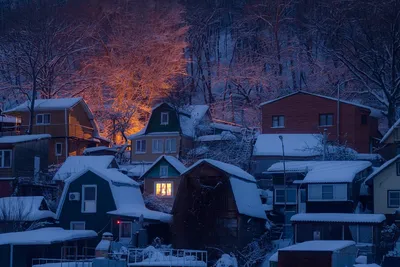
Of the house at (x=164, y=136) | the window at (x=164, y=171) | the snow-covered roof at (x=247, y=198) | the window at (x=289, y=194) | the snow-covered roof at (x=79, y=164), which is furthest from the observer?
the house at (x=164, y=136)

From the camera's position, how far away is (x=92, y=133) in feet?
223

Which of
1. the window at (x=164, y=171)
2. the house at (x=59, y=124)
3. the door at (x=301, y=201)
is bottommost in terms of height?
the door at (x=301, y=201)

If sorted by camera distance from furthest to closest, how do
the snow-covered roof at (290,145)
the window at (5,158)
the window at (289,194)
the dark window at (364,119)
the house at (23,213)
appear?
the dark window at (364,119) → the snow-covered roof at (290,145) → the window at (5,158) → the window at (289,194) → the house at (23,213)

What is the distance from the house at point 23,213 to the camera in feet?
155

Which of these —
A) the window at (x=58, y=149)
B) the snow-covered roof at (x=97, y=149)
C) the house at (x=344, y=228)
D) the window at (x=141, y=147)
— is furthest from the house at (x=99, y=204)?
the window at (x=58, y=149)

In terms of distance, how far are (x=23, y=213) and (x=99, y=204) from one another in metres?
4.90

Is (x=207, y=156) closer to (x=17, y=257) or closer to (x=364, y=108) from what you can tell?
(x=364, y=108)

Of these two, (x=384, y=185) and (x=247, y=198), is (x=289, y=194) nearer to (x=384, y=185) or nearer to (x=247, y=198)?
(x=247, y=198)

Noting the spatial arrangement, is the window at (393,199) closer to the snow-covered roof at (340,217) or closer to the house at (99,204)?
the snow-covered roof at (340,217)

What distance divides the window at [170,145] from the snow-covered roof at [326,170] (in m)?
13.3

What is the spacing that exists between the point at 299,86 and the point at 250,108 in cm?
779

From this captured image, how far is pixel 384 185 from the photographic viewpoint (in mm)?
46375

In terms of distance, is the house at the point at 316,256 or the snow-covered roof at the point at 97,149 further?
the snow-covered roof at the point at 97,149

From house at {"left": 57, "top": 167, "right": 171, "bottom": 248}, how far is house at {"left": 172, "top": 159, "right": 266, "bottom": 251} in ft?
4.18
